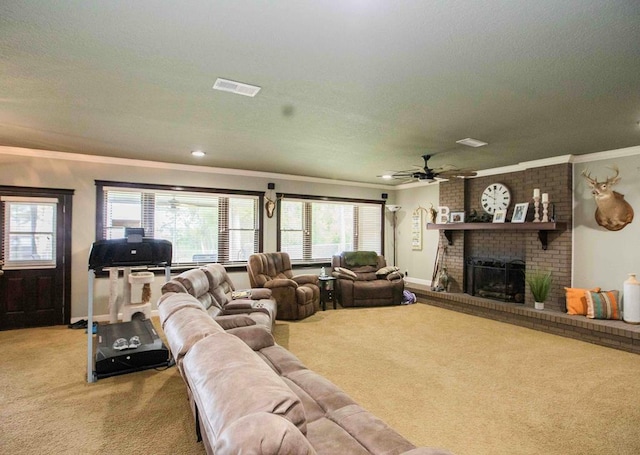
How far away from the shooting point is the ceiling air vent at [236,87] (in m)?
2.61

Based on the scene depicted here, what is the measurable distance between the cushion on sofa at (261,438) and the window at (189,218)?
208 inches

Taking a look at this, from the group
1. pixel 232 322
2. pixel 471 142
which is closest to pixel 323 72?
pixel 232 322

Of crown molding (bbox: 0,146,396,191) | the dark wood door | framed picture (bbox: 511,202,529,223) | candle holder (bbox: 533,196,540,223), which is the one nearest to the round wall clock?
framed picture (bbox: 511,202,529,223)

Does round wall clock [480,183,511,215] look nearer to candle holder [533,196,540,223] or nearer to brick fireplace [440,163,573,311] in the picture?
brick fireplace [440,163,573,311]

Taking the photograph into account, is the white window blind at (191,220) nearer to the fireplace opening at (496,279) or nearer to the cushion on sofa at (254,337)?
the cushion on sofa at (254,337)

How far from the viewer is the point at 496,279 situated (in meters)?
6.09

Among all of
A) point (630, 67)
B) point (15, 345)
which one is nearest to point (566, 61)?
point (630, 67)

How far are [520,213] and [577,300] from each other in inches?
60.1

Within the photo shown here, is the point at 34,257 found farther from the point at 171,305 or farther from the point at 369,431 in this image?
the point at 369,431

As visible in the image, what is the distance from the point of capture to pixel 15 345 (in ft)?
13.2

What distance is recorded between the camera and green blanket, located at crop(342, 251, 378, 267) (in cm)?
695

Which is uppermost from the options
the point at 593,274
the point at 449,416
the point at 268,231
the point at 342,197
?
the point at 342,197

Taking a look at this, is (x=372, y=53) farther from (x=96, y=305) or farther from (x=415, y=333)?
(x=96, y=305)

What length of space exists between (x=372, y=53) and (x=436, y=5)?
53cm
